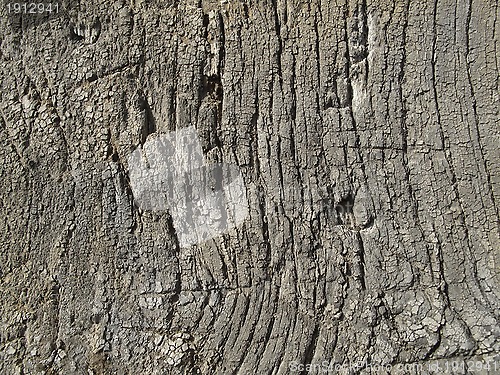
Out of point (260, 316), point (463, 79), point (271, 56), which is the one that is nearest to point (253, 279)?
point (260, 316)

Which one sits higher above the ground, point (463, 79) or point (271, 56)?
point (271, 56)

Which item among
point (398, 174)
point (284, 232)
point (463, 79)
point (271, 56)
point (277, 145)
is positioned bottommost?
point (284, 232)

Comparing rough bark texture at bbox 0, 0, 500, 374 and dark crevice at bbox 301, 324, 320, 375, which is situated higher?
rough bark texture at bbox 0, 0, 500, 374

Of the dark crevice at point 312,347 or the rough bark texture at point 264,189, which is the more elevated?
the rough bark texture at point 264,189

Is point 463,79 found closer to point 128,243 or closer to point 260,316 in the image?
point 260,316

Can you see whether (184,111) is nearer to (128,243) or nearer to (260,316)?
(128,243)

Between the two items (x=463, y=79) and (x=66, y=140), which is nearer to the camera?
(x=463, y=79)

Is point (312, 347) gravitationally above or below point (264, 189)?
below
